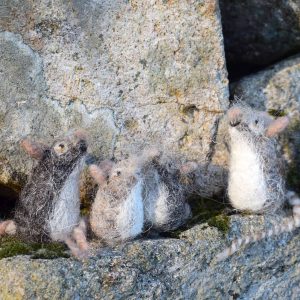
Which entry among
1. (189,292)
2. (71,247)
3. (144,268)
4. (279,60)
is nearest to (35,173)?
(71,247)

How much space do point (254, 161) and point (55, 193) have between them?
2.17ft

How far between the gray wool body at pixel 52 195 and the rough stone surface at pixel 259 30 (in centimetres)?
105

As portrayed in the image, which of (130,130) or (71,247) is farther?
(130,130)

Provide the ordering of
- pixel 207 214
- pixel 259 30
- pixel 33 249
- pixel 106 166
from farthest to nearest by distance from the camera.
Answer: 1. pixel 259 30
2. pixel 207 214
3. pixel 106 166
4. pixel 33 249

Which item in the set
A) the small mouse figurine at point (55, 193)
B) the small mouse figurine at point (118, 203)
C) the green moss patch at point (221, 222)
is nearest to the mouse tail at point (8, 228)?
the small mouse figurine at point (55, 193)

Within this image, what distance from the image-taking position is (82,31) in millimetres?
2146

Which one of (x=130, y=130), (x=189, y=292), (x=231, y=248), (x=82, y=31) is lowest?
(x=189, y=292)

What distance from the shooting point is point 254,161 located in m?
2.09

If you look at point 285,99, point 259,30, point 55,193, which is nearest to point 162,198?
point 55,193

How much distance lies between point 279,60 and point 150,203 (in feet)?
3.37

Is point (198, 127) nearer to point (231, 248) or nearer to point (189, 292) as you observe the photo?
point (231, 248)

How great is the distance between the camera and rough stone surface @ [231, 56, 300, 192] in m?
2.43

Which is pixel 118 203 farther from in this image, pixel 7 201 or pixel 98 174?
pixel 7 201

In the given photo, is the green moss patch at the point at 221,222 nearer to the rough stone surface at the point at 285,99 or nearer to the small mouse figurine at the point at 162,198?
the small mouse figurine at the point at 162,198
